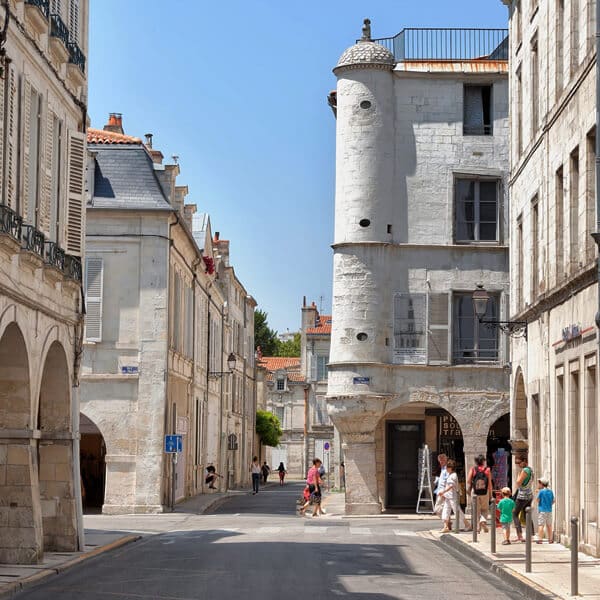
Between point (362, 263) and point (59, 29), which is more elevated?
point (59, 29)

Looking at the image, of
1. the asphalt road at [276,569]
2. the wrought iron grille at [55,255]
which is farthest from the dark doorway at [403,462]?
the wrought iron grille at [55,255]

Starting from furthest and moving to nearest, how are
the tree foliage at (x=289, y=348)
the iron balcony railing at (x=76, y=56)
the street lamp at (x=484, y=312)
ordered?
the tree foliage at (x=289, y=348)
the street lamp at (x=484, y=312)
the iron balcony railing at (x=76, y=56)

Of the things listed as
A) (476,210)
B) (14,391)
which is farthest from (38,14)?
(476,210)

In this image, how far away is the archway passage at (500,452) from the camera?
37.1 meters

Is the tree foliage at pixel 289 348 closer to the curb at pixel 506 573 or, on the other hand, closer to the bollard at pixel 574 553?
the curb at pixel 506 573

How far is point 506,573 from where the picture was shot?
17.7 meters

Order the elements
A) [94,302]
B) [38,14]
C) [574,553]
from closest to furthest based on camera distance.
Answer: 1. [574,553]
2. [38,14]
3. [94,302]

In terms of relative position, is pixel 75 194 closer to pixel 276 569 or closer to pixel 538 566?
pixel 276 569

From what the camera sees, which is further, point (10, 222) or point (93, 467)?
point (93, 467)

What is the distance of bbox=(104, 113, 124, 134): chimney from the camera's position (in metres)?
47.2

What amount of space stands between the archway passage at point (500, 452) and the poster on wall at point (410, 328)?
324 centimetres

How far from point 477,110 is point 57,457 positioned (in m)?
19.5

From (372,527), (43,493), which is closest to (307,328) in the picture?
(372,527)

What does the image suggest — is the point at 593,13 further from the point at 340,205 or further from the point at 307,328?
the point at 307,328
